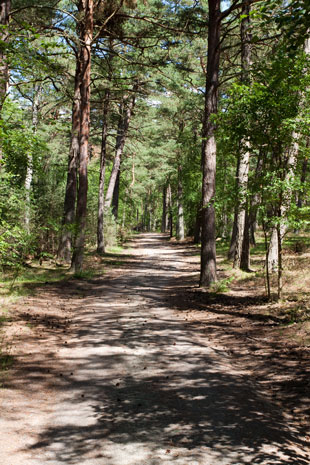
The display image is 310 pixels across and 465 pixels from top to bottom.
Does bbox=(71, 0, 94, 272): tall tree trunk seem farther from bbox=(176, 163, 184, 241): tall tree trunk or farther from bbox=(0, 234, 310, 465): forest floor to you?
bbox=(176, 163, 184, 241): tall tree trunk

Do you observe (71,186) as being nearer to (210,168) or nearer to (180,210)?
(210,168)

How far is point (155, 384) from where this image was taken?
5.43 metres

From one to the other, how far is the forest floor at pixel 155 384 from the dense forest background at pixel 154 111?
185cm

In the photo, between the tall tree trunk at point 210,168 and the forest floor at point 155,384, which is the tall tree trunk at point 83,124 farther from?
the tall tree trunk at point 210,168

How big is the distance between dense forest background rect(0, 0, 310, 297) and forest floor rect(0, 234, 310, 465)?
6.05ft

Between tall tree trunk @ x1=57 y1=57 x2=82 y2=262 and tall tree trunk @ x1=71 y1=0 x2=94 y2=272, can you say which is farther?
tall tree trunk @ x1=57 y1=57 x2=82 y2=262

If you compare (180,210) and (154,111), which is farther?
(180,210)

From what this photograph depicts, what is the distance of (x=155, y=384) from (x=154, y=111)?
2618cm

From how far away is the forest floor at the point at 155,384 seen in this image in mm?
3865

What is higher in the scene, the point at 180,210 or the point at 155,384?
the point at 180,210

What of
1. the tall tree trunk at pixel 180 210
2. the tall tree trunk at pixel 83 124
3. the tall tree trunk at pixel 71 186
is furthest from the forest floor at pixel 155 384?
the tall tree trunk at pixel 180 210

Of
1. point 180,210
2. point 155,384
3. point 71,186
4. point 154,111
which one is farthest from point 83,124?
point 180,210

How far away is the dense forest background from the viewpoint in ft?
26.9

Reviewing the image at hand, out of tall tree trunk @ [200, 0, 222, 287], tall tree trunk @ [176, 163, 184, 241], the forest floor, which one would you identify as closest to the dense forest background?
tall tree trunk @ [200, 0, 222, 287]
